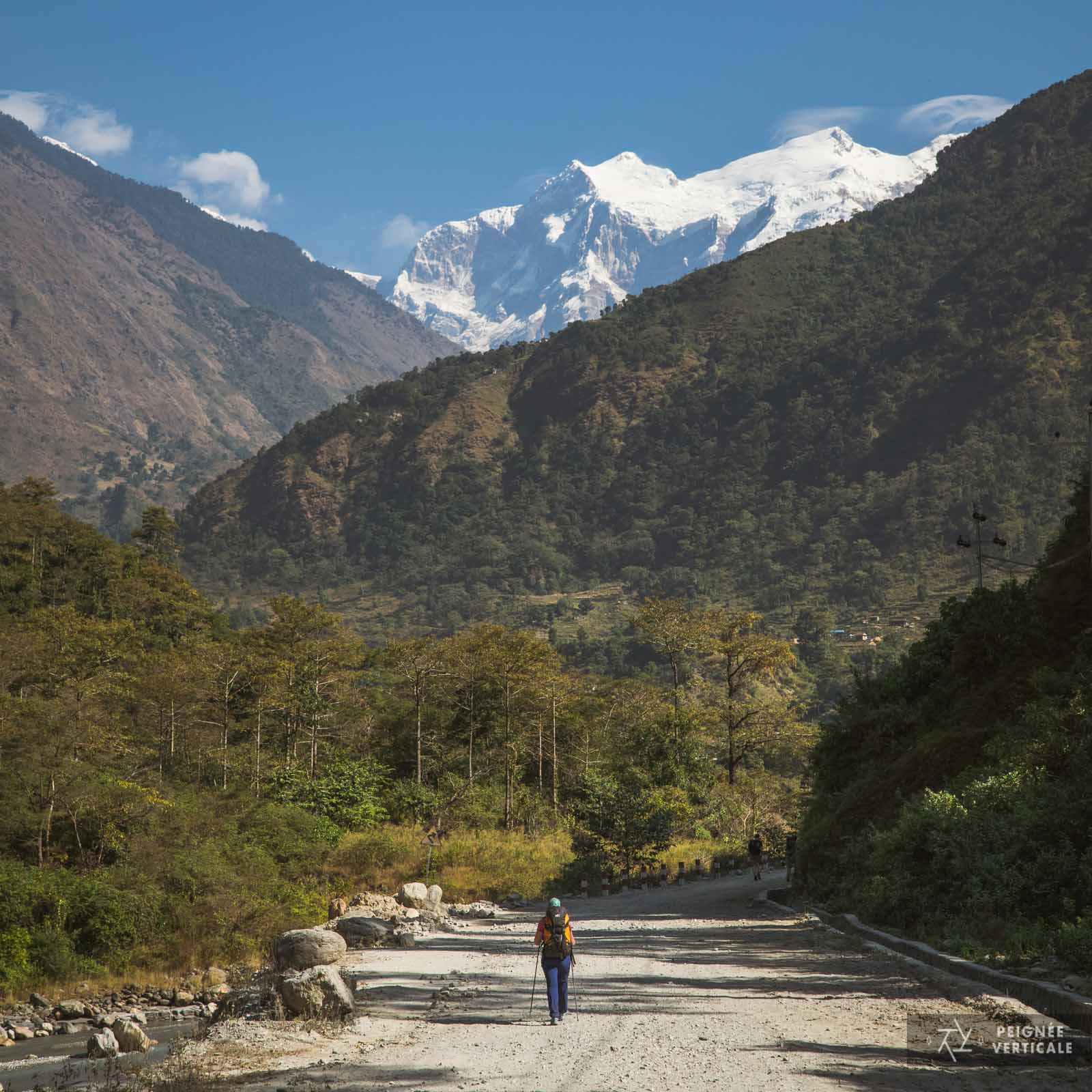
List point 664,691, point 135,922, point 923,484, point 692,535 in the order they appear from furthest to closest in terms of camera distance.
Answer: point 692,535 < point 923,484 < point 664,691 < point 135,922

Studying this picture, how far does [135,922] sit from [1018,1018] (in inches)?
804

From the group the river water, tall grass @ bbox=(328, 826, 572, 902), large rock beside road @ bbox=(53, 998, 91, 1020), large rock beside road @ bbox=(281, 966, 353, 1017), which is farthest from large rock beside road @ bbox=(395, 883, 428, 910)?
large rock beside road @ bbox=(281, 966, 353, 1017)

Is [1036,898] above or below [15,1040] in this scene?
above

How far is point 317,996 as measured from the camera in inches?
506

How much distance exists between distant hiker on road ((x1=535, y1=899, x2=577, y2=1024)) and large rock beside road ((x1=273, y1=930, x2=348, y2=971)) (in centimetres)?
561

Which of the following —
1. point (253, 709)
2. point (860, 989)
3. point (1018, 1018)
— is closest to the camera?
point (1018, 1018)

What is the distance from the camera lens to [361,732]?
50125 millimetres

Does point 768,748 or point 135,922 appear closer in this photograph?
point 135,922

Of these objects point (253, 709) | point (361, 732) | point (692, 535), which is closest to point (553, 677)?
point (361, 732)

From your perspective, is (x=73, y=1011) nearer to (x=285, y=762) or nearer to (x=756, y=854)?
(x=756, y=854)

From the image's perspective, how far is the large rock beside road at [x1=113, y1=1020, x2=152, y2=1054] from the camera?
16234 millimetres

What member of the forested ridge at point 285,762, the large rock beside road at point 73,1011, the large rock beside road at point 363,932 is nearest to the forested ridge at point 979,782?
the large rock beside road at point 363,932

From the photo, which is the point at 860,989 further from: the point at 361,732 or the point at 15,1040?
the point at 361,732

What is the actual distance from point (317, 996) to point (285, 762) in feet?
111
